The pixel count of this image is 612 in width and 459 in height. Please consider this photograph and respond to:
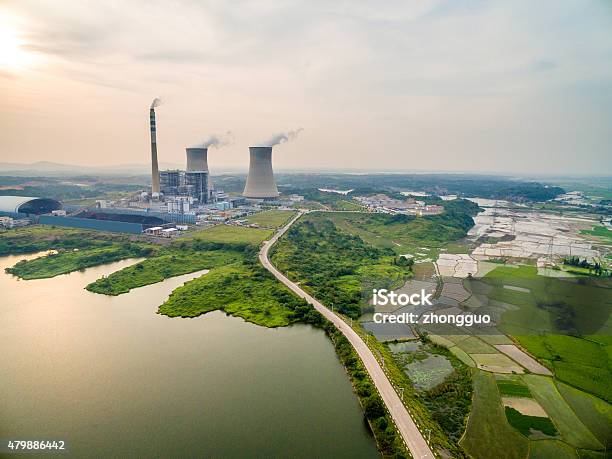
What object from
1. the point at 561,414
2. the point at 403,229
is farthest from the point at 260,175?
the point at 561,414

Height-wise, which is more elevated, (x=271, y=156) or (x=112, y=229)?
(x=271, y=156)

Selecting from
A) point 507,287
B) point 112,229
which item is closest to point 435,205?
point 507,287

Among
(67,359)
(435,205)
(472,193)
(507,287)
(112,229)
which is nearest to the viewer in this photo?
(67,359)

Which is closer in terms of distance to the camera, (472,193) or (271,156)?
(271,156)

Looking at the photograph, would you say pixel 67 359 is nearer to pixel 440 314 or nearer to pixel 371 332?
pixel 371 332

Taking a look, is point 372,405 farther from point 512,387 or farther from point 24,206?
point 24,206

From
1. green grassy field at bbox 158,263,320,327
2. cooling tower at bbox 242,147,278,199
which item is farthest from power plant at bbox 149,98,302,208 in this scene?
green grassy field at bbox 158,263,320,327

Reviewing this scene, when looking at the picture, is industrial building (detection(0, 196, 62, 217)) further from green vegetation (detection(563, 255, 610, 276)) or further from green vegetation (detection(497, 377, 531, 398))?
green vegetation (detection(563, 255, 610, 276))
